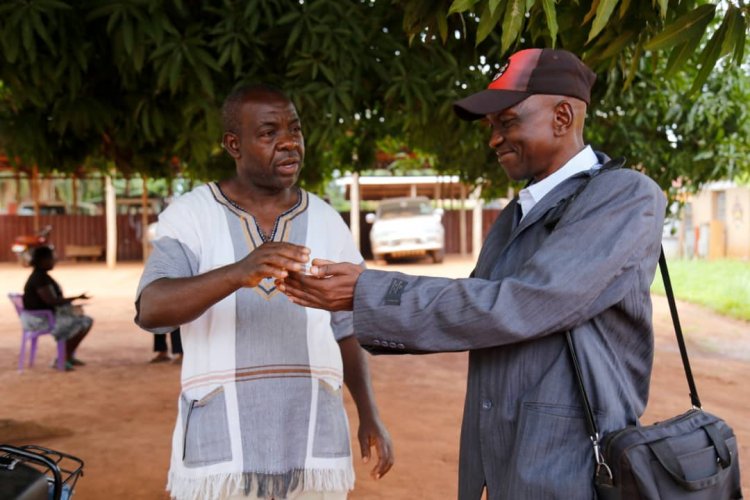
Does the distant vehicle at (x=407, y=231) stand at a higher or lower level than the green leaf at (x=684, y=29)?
lower

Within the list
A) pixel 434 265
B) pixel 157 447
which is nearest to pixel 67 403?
pixel 157 447

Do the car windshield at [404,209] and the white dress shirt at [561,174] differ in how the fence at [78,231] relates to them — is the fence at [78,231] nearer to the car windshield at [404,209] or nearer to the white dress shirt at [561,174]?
the car windshield at [404,209]

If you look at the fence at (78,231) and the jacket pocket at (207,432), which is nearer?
the jacket pocket at (207,432)

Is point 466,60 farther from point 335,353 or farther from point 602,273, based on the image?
point 602,273

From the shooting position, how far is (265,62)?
472cm

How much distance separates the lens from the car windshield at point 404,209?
2305 centimetres

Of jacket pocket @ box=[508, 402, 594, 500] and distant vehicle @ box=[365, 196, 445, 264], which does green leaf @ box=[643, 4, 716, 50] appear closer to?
jacket pocket @ box=[508, 402, 594, 500]

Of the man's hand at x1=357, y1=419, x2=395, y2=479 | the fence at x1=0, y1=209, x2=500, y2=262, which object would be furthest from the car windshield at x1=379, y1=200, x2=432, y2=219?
the man's hand at x1=357, y1=419, x2=395, y2=479

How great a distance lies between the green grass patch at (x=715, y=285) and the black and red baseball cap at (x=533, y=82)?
39.2 ft

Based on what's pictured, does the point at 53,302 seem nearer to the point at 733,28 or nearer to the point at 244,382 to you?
the point at 244,382

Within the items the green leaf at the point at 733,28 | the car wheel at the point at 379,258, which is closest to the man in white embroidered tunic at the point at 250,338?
the green leaf at the point at 733,28

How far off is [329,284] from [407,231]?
67.9ft

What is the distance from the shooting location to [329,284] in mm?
1763

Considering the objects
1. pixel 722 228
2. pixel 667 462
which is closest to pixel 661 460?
pixel 667 462
